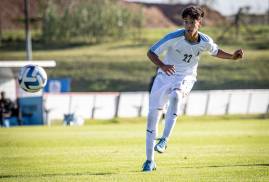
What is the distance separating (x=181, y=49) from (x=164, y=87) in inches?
25.7

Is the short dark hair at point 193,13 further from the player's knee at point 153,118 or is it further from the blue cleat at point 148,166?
the blue cleat at point 148,166

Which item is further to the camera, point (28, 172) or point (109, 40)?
point (109, 40)

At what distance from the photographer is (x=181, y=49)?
468 inches

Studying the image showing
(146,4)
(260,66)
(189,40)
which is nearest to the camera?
(189,40)

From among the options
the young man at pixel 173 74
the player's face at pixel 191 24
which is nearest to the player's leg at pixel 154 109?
the young man at pixel 173 74

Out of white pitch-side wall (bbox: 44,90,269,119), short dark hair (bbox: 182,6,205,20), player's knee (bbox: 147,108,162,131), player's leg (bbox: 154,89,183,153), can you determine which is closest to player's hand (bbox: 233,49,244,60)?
short dark hair (bbox: 182,6,205,20)

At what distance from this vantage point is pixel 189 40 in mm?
11938

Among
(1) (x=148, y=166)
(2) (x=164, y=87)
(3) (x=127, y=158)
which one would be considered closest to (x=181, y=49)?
(2) (x=164, y=87)

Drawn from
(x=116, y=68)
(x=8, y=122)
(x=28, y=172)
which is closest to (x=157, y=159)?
(x=28, y=172)

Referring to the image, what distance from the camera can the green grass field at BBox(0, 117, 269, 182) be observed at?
439 inches

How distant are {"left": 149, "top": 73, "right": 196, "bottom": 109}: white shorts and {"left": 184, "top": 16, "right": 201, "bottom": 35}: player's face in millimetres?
736

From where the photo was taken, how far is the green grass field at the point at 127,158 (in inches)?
439

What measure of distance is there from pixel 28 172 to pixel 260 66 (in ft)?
176

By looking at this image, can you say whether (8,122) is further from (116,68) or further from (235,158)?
(116,68)
